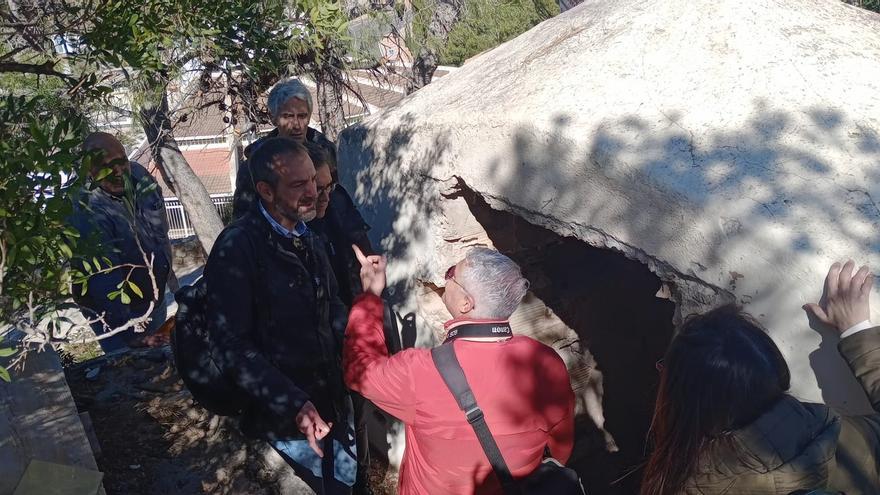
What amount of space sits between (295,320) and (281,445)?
1.88 feet

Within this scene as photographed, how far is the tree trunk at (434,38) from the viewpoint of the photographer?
7551mm

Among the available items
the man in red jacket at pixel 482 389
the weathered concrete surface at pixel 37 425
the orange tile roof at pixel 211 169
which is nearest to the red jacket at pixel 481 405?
the man in red jacket at pixel 482 389

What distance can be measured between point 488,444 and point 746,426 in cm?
75

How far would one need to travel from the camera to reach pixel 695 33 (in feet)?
8.96

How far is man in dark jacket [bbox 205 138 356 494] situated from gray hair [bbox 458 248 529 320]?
0.73m

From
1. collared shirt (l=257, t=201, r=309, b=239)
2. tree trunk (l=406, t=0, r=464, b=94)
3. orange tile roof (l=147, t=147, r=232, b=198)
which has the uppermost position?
tree trunk (l=406, t=0, r=464, b=94)

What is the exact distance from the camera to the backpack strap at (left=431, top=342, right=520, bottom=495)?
1985mm

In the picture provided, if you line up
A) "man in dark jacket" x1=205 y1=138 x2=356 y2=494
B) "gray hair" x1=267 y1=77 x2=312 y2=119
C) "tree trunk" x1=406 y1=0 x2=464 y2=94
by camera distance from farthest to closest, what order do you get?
1. "tree trunk" x1=406 y1=0 x2=464 y2=94
2. "gray hair" x1=267 y1=77 x2=312 y2=119
3. "man in dark jacket" x1=205 y1=138 x2=356 y2=494

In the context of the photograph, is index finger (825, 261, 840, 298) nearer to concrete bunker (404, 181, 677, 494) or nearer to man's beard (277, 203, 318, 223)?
man's beard (277, 203, 318, 223)

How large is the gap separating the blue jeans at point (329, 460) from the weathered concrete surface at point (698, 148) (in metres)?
1.09

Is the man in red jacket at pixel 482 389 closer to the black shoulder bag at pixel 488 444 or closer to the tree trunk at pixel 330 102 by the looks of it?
the black shoulder bag at pixel 488 444

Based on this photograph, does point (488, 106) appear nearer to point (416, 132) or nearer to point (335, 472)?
point (416, 132)

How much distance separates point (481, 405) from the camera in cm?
199

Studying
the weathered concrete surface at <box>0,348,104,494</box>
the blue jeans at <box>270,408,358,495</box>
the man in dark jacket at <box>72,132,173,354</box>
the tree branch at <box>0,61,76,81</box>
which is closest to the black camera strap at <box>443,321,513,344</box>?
the blue jeans at <box>270,408,358,495</box>
